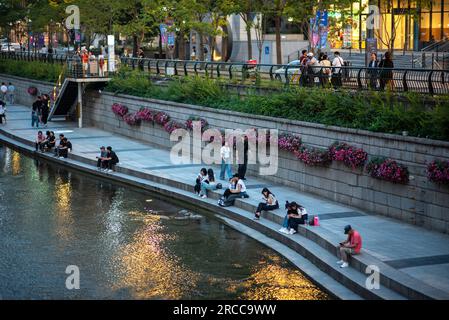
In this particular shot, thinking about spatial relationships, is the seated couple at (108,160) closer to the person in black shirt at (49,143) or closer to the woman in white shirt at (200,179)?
the person in black shirt at (49,143)

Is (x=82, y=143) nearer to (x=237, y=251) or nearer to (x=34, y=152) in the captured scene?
(x=34, y=152)

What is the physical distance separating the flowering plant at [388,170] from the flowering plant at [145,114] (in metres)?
17.2

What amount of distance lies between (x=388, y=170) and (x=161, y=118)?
55.6 ft

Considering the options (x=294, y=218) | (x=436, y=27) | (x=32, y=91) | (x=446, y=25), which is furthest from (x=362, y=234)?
(x=436, y=27)

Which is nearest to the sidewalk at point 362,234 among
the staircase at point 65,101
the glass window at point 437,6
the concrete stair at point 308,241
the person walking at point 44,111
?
the concrete stair at point 308,241

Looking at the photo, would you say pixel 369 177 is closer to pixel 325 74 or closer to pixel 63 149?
pixel 325 74

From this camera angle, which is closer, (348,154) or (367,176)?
(367,176)

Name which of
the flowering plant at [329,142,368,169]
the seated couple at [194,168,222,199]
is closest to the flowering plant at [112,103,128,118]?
the seated couple at [194,168,222,199]

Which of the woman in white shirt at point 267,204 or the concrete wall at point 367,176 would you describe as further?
the woman in white shirt at point 267,204

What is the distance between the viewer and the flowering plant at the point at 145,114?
39438 millimetres

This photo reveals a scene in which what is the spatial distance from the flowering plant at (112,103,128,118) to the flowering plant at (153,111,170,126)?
4.05m

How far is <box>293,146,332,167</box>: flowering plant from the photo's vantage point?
2625 cm

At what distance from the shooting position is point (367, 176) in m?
24.5
